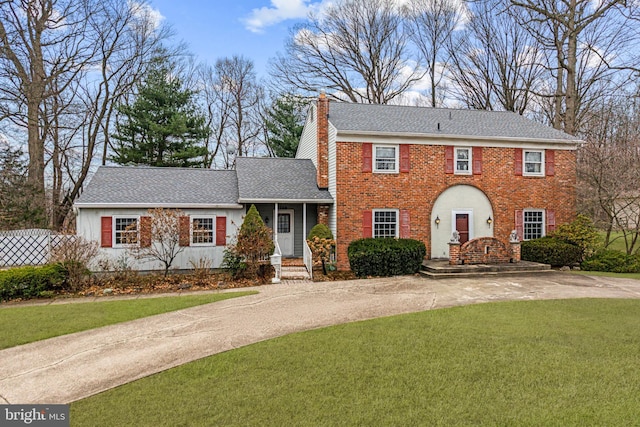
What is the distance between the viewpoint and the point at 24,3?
1566 centimetres

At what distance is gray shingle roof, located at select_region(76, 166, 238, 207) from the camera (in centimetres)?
Answer: 1430

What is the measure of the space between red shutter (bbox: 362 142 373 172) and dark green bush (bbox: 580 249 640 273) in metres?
9.20

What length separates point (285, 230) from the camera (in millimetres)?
16625

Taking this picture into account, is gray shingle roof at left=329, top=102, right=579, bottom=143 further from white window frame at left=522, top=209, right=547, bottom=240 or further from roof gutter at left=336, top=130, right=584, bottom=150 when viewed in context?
white window frame at left=522, top=209, right=547, bottom=240

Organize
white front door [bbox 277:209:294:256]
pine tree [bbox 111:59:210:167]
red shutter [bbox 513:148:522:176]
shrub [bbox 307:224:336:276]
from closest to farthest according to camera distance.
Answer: shrub [bbox 307:224:336:276] → red shutter [bbox 513:148:522:176] → white front door [bbox 277:209:294:256] → pine tree [bbox 111:59:210:167]

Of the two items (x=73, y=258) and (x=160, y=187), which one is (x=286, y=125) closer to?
(x=160, y=187)

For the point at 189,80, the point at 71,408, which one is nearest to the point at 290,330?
the point at 71,408

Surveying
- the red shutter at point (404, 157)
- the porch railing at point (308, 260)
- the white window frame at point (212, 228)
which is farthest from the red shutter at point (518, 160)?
the white window frame at point (212, 228)

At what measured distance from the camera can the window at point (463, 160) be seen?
15711mm

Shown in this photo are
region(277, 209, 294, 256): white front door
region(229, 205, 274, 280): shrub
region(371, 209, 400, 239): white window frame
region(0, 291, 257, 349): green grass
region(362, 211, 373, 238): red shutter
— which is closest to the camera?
region(0, 291, 257, 349): green grass

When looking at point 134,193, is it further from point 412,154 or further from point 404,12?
point 404,12

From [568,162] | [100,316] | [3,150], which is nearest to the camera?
[100,316]

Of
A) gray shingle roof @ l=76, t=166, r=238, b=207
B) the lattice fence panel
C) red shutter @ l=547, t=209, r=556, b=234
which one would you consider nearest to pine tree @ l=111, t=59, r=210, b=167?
gray shingle roof @ l=76, t=166, r=238, b=207

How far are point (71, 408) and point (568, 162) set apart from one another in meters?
18.6
